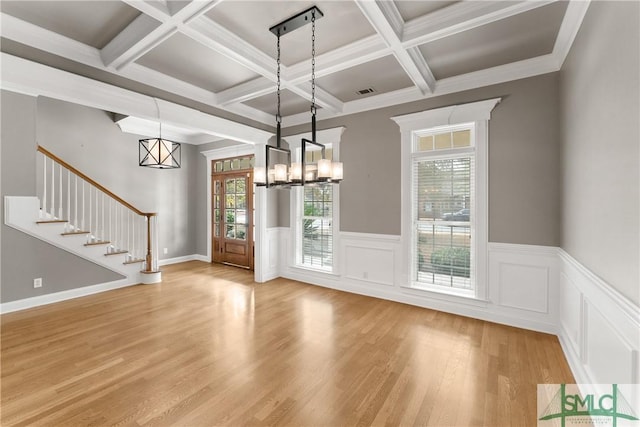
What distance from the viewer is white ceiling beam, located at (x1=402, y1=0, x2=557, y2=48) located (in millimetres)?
2248

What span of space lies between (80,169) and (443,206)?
648 cm

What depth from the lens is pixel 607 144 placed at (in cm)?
177

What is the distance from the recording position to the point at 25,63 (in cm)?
260

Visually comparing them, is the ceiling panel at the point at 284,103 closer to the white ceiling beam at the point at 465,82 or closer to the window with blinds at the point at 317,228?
the white ceiling beam at the point at 465,82

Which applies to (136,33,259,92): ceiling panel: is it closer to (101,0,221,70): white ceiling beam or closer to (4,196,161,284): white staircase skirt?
(101,0,221,70): white ceiling beam

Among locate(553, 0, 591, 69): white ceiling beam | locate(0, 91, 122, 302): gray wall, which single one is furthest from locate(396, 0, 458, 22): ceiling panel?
locate(0, 91, 122, 302): gray wall

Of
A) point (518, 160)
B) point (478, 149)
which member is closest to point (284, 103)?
point (478, 149)

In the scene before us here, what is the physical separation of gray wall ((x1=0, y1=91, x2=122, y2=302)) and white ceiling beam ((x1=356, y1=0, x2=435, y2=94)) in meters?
4.63

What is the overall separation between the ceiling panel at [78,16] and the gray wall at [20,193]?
1.88 metres

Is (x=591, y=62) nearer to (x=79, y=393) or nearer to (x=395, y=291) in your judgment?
(x=395, y=291)

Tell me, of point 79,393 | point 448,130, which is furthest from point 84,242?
point 448,130

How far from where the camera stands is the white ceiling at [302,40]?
235 cm

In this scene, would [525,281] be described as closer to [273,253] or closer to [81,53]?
[273,253]

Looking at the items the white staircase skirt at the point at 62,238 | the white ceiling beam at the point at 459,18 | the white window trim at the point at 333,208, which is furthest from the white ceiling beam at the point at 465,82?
the white staircase skirt at the point at 62,238
